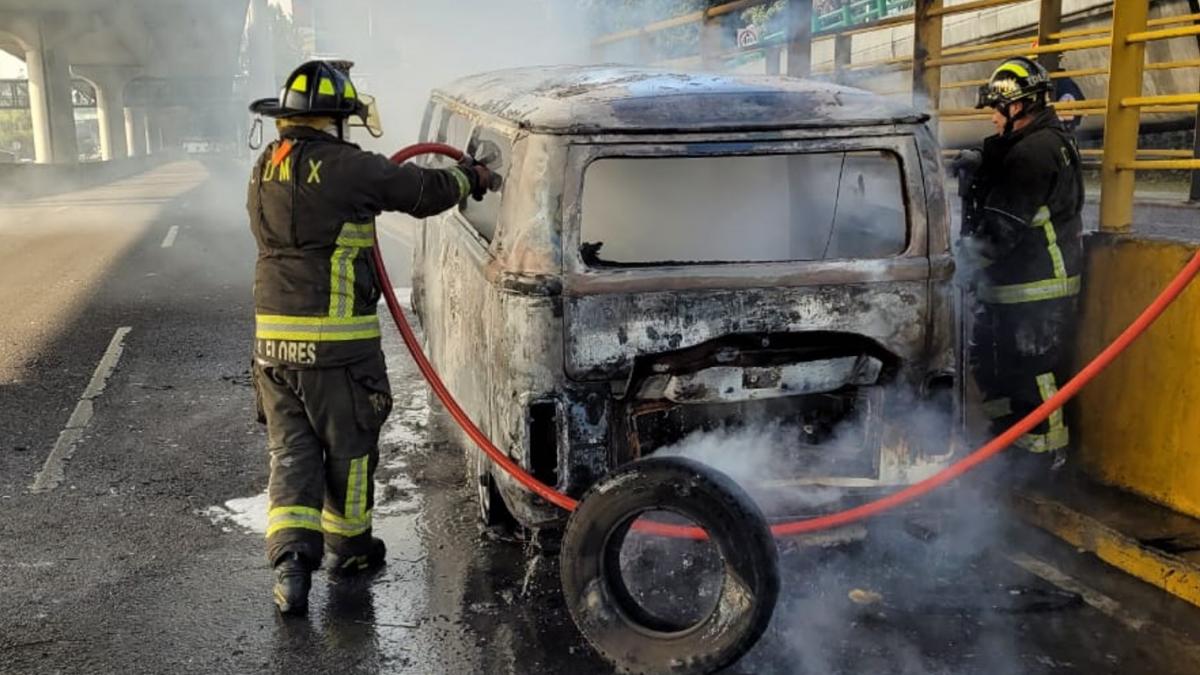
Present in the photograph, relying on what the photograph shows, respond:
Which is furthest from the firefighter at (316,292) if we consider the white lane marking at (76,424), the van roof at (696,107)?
the white lane marking at (76,424)

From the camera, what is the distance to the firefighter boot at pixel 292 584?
156 inches

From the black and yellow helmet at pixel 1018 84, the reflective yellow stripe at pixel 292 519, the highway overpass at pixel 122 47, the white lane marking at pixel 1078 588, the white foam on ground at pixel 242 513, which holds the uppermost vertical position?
the highway overpass at pixel 122 47

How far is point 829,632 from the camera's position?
3783mm

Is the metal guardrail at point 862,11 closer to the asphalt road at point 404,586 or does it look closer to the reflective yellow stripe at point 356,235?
the asphalt road at point 404,586

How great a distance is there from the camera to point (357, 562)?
4.35 m

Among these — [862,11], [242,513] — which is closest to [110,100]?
[862,11]

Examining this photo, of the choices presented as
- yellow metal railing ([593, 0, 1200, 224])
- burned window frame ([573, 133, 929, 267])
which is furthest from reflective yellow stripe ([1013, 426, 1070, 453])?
burned window frame ([573, 133, 929, 267])

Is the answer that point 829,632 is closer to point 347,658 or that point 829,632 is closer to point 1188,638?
point 1188,638

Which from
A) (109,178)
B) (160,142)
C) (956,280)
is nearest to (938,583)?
(956,280)

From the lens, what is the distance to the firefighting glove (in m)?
4.15

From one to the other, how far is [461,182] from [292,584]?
5.11 feet

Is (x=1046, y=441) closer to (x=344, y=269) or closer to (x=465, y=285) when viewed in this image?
(x=465, y=285)

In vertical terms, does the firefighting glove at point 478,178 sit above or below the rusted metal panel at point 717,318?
above

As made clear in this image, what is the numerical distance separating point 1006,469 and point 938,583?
105cm
